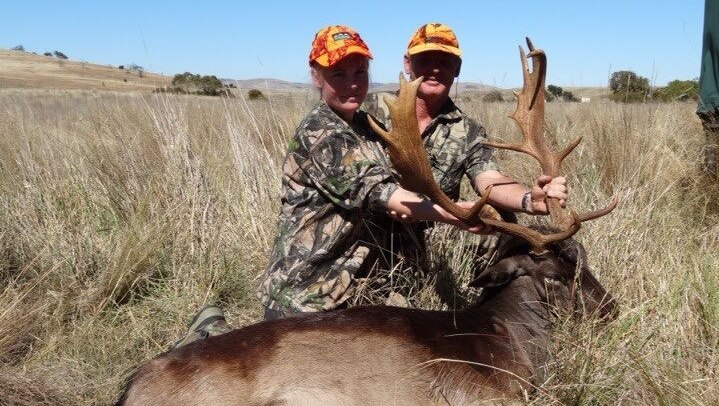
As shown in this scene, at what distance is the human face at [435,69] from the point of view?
4.46 metres

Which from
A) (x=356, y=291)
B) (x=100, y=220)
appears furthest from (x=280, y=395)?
(x=100, y=220)

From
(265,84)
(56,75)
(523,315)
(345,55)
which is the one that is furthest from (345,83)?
(56,75)

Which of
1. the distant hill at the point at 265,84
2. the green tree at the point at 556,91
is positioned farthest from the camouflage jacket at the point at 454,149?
the green tree at the point at 556,91

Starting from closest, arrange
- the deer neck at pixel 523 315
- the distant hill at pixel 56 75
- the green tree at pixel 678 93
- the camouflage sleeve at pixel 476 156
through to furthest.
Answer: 1. the deer neck at pixel 523 315
2. the camouflage sleeve at pixel 476 156
3. the green tree at pixel 678 93
4. the distant hill at pixel 56 75

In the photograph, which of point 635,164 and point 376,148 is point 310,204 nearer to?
point 376,148

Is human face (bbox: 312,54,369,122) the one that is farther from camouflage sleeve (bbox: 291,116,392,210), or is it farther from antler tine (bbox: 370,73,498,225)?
antler tine (bbox: 370,73,498,225)

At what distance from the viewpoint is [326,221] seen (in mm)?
4016

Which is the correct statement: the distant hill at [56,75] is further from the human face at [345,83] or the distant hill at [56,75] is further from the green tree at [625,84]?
the human face at [345,83]

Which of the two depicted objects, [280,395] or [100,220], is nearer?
[280,395]

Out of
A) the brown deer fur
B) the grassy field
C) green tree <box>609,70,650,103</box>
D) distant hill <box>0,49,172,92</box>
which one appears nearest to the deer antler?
the brown deer fur

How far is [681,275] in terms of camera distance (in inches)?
148

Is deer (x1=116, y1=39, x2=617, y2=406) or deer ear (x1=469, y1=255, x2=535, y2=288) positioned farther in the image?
deer ear (x1=469, y1=255, x2=535, y2=288)

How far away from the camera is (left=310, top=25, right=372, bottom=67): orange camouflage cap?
392 centimetres

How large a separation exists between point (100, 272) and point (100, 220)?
0.81 m
